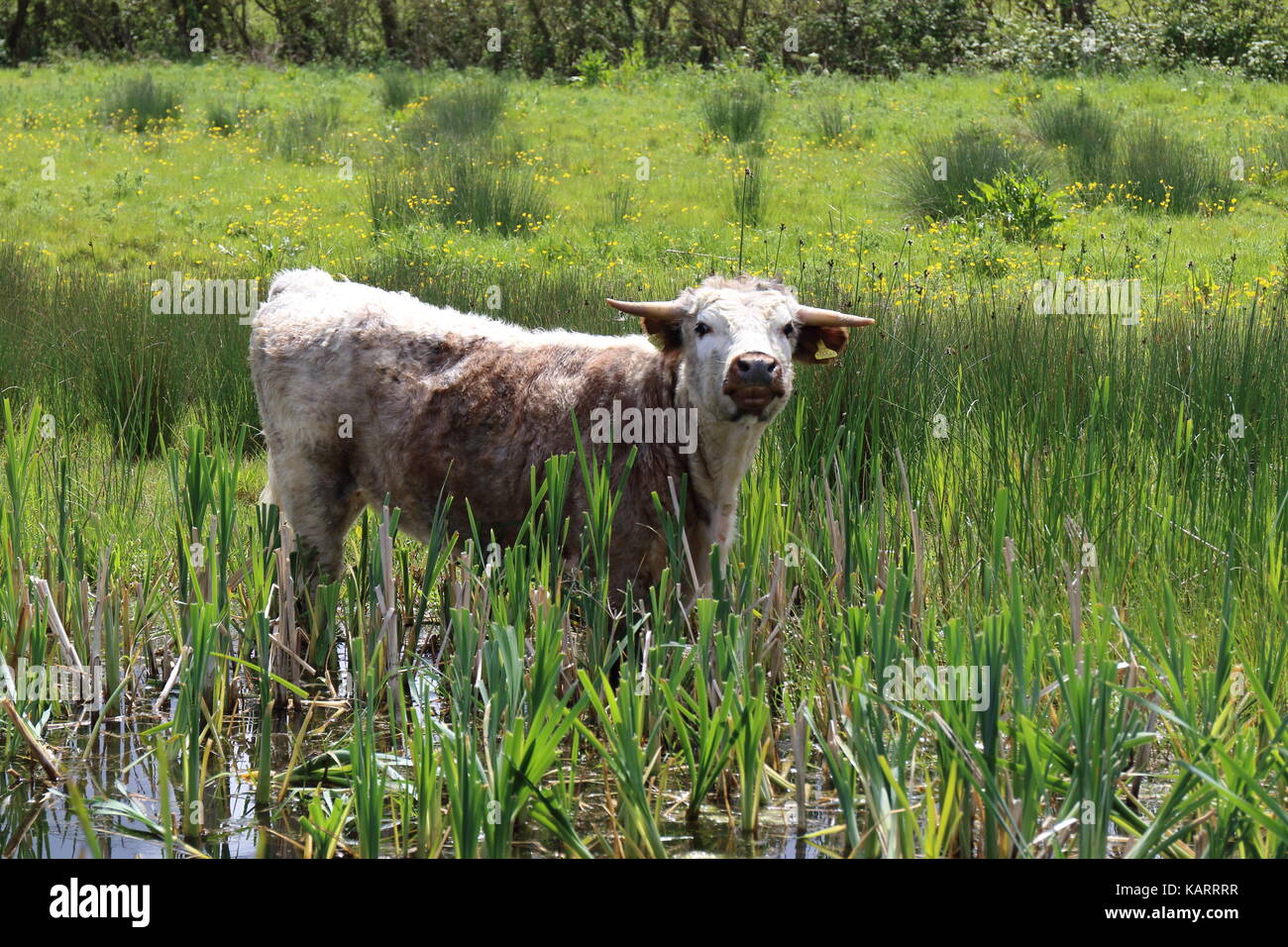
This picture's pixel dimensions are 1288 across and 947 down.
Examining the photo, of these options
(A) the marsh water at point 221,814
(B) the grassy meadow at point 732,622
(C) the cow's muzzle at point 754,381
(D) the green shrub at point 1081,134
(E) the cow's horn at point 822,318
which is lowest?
(A) the marsh water at point 221,814

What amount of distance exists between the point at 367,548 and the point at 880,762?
9.05 ft

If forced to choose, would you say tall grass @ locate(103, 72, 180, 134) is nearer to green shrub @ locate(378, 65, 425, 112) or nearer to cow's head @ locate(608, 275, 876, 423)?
green shrub @ locate(378, 65, 425, 112)

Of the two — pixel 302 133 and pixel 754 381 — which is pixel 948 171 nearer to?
pixel 302 133

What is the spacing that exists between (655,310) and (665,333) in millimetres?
148

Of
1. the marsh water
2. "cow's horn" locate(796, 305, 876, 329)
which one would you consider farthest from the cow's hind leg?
"cow's horn" locate(796, 305, 876, 329)

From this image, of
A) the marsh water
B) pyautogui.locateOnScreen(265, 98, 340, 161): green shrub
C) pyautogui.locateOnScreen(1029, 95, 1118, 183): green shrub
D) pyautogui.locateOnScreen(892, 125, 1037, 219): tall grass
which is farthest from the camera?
pyautogui.locateOnScreen(265, 98, 340, 161): green shrub

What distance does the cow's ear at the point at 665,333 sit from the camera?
5.16 meters

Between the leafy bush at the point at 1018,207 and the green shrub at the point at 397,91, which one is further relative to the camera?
the green shrub at the point at 397,91

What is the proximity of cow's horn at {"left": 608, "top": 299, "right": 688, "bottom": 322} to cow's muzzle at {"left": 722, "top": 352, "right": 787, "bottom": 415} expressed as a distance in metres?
0.48

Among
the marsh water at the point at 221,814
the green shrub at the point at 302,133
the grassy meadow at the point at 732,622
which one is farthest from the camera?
the green shrub at the point at 302,133

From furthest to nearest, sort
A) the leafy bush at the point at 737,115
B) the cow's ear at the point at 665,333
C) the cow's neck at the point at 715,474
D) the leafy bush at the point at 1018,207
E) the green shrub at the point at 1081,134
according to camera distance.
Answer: the leafy bush at the point at 737,115 → the green shrub at the point at 1081,134 → the leafy bush at the point at 1018,207 → the cow's ear at the point at 665,333 → the cow's neck at the point at 715,474

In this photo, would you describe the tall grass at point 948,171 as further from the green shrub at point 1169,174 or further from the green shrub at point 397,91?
the green shrub at point 397,91

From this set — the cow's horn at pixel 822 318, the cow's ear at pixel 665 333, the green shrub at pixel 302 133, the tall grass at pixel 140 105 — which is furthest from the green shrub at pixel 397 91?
the cow's horn at pixel 822 318

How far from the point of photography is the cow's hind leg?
18.7ft
